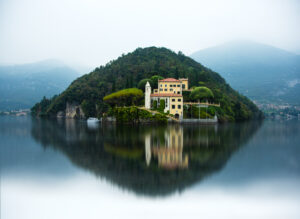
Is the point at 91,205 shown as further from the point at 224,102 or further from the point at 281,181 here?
the point at 224,102

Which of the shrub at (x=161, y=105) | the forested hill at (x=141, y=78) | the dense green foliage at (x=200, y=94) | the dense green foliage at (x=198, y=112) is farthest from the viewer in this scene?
the forested hill at (x=141, y=78)

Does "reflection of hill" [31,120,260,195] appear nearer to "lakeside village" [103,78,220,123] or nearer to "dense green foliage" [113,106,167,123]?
"dense green foliage" [113,106,167,123]

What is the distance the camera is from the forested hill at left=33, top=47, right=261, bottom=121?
82.1 meters

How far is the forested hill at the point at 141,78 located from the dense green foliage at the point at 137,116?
16.6 meters

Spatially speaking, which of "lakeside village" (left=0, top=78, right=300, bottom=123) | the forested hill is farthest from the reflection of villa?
the forested hill

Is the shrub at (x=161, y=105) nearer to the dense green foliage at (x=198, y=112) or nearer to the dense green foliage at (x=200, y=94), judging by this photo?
the dense green foliage at (x=198, y=112)

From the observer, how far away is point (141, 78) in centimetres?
8869

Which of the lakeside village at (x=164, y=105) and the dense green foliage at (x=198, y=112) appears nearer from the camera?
the lakeside village at (x=164, y=105)

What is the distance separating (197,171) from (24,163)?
12530mm

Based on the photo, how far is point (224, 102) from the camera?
76.1m

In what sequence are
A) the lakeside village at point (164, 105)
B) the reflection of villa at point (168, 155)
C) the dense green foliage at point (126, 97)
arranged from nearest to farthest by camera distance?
the reflection of villa at point (168, 155) → the lakeside village at point (164, 105) → the dense green foliage at point (126, 97)

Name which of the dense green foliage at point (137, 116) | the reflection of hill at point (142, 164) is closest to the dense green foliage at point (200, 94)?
the dense green foliage at point (137, 116)

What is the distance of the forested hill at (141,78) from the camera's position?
3233 inches

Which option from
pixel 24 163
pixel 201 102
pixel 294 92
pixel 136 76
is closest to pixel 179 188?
pixel 24 163
